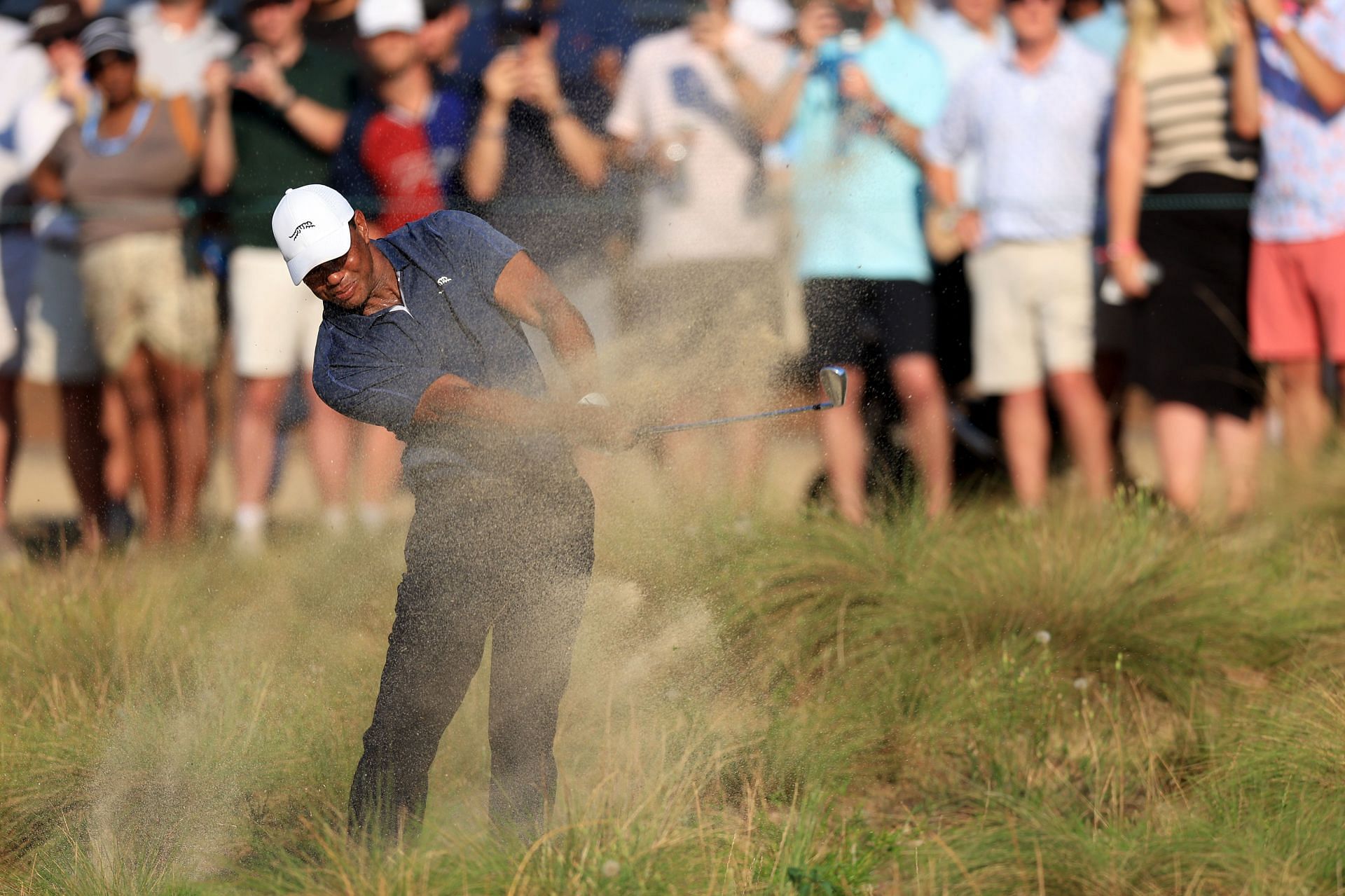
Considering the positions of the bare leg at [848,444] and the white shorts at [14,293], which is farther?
the white shorts at [14,293]

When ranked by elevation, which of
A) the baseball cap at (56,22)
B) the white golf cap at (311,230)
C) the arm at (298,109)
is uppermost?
the baseball cap at (56,22)

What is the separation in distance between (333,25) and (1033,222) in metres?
2.98

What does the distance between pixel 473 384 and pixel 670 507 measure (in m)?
1.74

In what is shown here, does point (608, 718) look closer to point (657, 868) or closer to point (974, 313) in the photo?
point (657, 868)

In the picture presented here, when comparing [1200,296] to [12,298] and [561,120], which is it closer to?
[561,120]

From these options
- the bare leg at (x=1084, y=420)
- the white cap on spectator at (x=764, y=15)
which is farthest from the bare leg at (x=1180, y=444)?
the white cap on spectator at (x=764, y=15)

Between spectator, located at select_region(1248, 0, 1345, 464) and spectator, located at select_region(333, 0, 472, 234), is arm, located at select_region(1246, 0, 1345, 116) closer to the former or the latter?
spectator, located at select_region(1248, 0, 1345, 464)

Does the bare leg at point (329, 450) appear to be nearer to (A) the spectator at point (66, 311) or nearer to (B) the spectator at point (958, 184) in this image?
(A) the spectator at point (66, 311)

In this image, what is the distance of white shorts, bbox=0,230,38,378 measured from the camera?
7.23 meters

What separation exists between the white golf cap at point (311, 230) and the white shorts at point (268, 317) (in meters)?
2.85

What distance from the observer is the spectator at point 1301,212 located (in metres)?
6.48

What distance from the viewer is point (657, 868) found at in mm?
3949

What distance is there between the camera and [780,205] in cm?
665

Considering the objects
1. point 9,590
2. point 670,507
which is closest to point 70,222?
point 9,590
